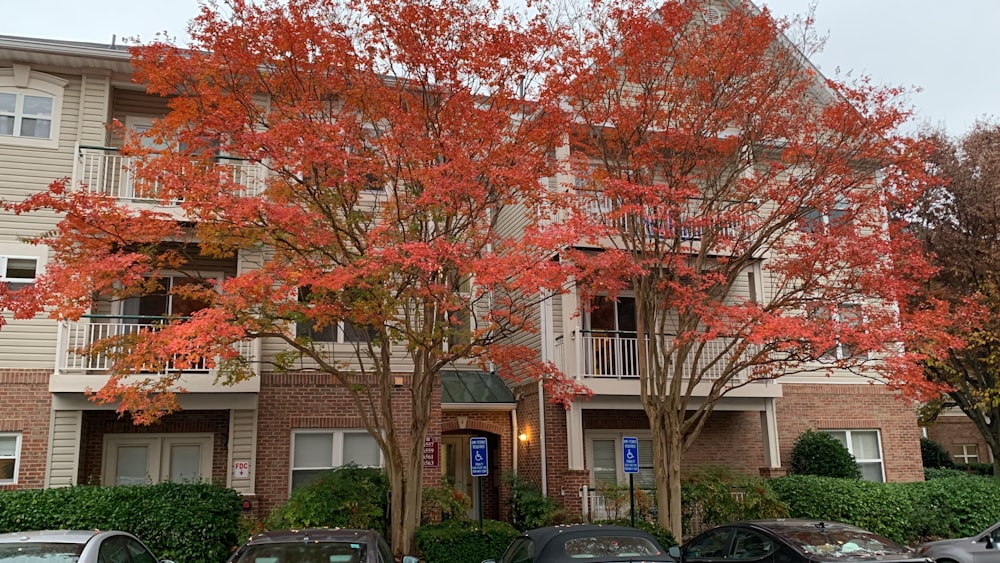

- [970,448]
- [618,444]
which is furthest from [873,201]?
[970,448]

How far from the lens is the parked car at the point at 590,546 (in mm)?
8797

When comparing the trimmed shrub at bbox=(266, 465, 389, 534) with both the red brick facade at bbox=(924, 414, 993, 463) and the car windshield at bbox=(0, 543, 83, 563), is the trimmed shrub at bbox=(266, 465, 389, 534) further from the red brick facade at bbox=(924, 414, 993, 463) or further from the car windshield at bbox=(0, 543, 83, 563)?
the red brick facade at bbox=(924, 414, 993, 463)

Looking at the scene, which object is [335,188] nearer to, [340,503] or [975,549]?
[340,503]

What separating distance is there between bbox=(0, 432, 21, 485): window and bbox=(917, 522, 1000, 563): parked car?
1528cm

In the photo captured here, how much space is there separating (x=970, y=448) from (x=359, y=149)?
3414 centimetres

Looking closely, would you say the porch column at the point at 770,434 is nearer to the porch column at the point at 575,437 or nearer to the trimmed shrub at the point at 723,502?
the trimmed shrub at the point at 723,502

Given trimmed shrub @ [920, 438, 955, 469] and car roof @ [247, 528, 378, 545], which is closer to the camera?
car roof @ [247, 528, 378, 545]

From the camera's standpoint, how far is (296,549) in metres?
7.68

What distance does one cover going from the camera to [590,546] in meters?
9.01

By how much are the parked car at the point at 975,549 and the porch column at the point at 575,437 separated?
6.81 meters

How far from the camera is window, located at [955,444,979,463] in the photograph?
→ 35.4 meters

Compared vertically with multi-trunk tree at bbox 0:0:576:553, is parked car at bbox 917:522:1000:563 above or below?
below

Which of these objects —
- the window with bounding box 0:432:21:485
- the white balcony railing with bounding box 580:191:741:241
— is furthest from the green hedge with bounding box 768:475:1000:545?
the window with bounding box 0:432:21:485

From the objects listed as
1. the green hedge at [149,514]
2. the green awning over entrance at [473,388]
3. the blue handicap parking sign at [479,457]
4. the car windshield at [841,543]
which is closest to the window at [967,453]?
the green awning over entrance at [473,388]
